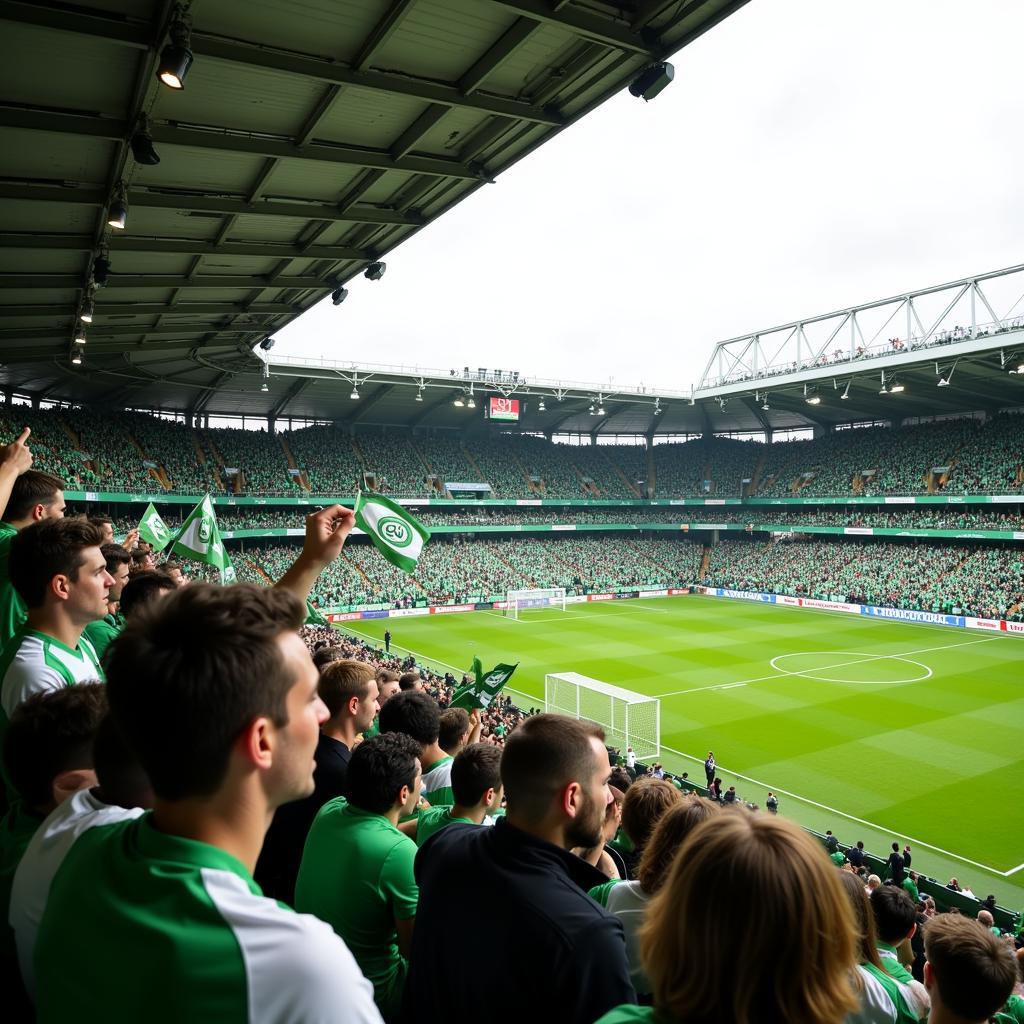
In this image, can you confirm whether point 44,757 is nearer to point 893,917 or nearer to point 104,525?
point 104,525

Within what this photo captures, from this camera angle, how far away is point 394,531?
9.70 metres

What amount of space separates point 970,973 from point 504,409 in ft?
155

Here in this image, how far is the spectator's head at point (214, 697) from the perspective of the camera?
1.61 meters

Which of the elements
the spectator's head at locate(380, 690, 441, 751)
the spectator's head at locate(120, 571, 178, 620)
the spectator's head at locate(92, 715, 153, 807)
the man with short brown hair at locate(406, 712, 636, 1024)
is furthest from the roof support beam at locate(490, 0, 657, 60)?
the spectator's head at locate(92, 715, 153, 807)

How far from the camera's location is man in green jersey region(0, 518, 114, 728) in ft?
13.0

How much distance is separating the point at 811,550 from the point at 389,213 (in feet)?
159

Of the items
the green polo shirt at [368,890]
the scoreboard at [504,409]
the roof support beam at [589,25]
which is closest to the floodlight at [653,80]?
the roof support beam at [589,25]

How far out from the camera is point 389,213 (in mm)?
13812

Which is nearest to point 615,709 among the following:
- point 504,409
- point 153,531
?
point 153,531

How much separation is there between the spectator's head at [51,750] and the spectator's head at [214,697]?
134 cm

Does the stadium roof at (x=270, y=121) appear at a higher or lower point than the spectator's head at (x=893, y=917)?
higher

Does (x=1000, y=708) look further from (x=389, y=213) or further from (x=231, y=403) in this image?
(x=231, y=403)

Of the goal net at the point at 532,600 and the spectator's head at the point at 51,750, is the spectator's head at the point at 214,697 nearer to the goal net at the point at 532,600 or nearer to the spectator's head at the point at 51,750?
the spectator's head at the point at 51,750

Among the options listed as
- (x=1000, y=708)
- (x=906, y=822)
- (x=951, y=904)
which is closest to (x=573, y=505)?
(x=1000, y=708)
